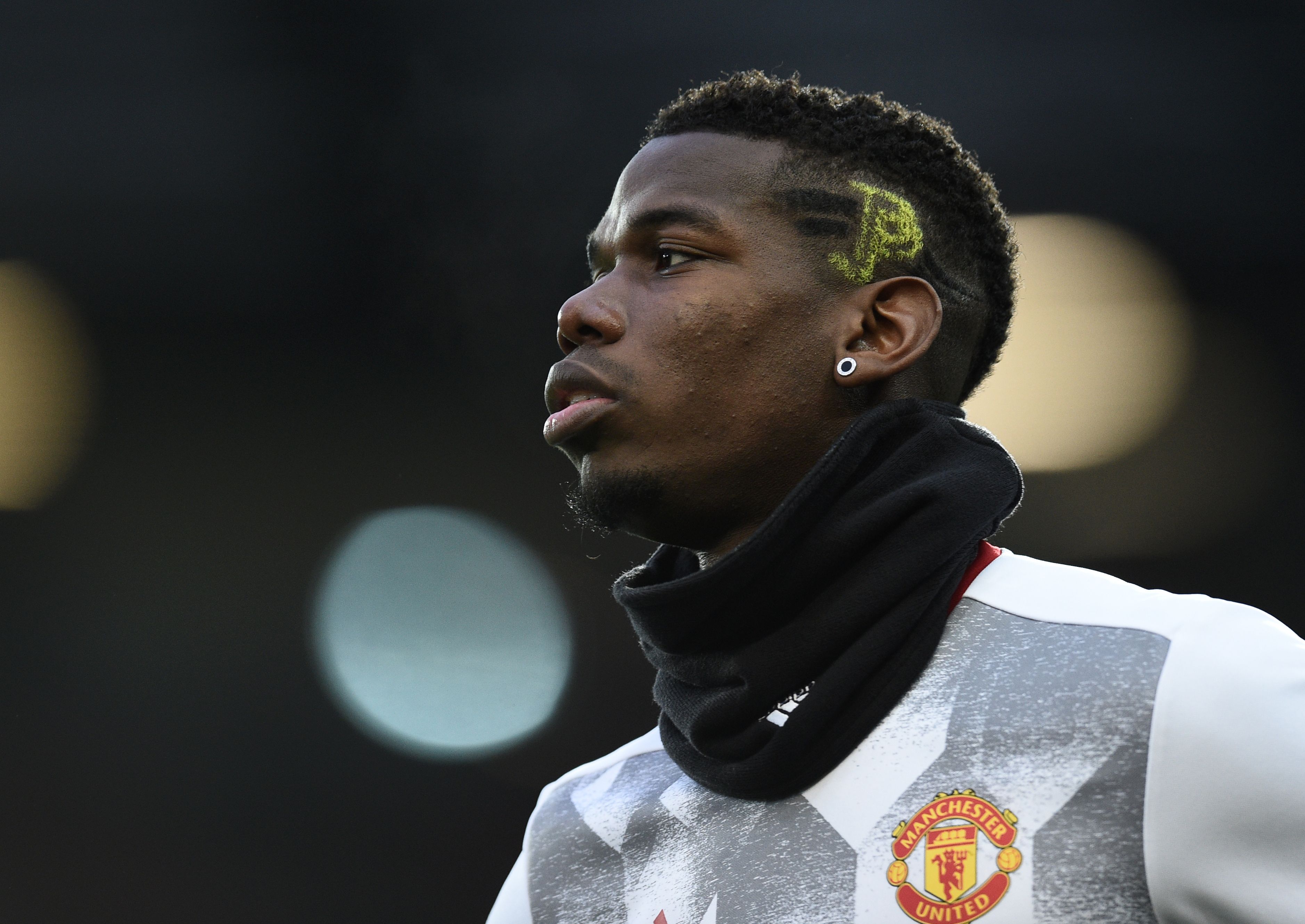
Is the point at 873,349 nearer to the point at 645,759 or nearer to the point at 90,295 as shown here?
the point at 645,759

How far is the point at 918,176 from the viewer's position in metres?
1.59

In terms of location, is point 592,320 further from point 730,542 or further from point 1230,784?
point 1230,784

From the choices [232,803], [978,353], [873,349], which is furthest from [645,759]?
[232,803]

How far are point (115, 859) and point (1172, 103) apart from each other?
12.6 feet

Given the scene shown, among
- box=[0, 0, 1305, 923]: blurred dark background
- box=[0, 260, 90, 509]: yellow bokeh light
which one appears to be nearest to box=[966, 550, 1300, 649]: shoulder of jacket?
box=[0, 0, 1305, 923]: blurred dark background

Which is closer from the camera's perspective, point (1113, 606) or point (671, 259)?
point (1113, 606)

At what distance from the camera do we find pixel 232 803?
363cm

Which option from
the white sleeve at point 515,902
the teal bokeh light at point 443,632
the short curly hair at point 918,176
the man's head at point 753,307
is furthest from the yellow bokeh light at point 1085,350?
the white sleeve at point 515,902

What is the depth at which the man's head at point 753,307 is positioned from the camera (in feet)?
4.59

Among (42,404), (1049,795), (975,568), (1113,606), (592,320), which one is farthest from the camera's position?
(42,404)

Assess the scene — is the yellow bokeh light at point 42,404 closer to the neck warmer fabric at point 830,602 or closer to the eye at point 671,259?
the eye at point 671,259

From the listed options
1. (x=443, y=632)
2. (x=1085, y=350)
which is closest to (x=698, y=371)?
(x=1085, y=350)

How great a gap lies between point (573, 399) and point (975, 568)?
51 cm

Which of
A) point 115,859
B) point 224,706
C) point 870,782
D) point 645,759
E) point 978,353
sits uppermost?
point 978,353
